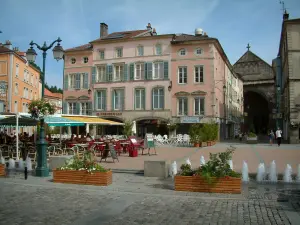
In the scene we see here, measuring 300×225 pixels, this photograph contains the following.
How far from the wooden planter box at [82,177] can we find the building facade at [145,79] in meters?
24.2

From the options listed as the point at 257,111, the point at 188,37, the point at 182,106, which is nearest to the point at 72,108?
the point at 182,106

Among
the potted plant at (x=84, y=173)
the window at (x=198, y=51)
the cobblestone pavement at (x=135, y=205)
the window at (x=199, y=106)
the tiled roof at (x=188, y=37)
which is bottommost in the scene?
the cobblestone pavement at (x=135, y=205)

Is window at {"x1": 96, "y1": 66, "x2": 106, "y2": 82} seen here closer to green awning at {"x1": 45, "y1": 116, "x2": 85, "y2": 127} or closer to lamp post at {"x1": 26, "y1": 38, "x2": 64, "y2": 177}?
green awning at {"x1": 45, "y1": 116, "x2": 85, "y2": 127}

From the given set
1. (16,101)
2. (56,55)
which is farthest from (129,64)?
(56,55)

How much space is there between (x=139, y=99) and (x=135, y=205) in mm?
28149

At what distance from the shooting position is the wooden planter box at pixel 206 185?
7.56m

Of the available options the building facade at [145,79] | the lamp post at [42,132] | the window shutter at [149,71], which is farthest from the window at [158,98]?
the lamp post at [42,132]

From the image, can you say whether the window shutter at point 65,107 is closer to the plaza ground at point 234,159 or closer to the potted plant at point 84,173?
the plaza ground at point 234,159

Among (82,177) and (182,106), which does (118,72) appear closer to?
(182,106)

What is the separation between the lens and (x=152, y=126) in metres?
34.8

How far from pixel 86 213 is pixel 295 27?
30.8 m

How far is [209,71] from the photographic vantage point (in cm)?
3234

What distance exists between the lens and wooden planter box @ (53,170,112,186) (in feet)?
28.7

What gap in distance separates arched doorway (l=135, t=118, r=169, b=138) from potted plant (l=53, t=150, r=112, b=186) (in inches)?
961
